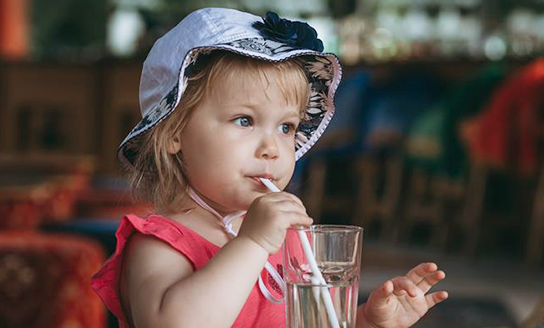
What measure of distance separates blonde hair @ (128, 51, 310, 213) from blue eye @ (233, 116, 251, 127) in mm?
47

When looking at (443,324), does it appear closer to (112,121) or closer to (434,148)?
(434,148)

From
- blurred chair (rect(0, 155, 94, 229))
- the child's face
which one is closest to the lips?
the child's face

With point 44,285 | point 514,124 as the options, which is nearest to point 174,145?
point 44,285

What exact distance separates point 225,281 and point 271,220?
0.28 feet

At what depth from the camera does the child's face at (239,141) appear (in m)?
1.12

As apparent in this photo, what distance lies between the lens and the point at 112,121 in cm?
604

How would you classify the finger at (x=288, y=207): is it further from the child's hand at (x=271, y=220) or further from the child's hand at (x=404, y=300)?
the child's hand at (x=404, y=300)

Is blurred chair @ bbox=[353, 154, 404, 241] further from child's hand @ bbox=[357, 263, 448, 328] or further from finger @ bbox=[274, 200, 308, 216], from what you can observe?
finger @ bbox=[274, 200, 308, 216]

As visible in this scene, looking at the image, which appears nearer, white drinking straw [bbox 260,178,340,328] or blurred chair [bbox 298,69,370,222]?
white drinking straw [bbox 260,178,340,328]

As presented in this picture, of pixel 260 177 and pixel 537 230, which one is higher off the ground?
pixel 260 177

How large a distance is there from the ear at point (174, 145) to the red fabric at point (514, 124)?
10.0 ft

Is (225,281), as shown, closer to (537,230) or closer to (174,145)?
(174,145)

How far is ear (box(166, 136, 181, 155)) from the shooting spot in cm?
118

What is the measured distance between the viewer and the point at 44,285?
221 cm
